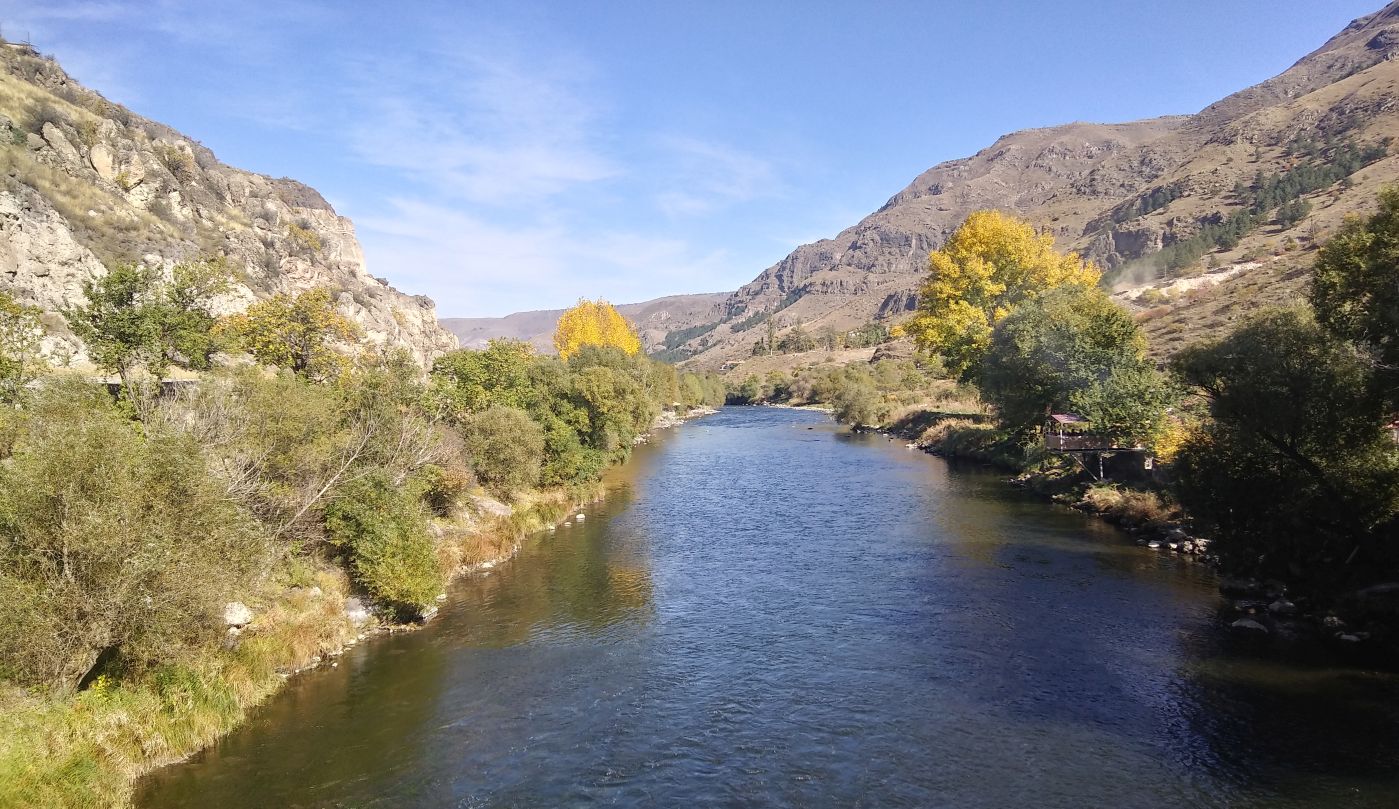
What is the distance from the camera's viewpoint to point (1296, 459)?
22.5 m

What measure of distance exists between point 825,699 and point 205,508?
52.2 feet

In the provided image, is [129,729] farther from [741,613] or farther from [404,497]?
[741,613]

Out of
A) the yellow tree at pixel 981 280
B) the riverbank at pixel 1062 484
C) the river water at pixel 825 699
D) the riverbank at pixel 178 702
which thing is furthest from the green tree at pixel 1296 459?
the yellow tree at pixel 981 280

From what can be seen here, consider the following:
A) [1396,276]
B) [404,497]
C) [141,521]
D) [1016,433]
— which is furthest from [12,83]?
[1396,276]

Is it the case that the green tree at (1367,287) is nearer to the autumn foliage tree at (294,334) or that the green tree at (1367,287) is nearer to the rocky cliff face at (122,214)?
the autumn foliage tree at (294,334)

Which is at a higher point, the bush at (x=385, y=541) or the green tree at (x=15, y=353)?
the green tree at (x=15, y=353)

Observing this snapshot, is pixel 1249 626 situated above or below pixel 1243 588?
below

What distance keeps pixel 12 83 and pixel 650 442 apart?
7278 cm

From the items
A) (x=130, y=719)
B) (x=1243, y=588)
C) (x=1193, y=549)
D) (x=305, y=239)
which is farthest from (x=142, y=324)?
(x=305, y=239)

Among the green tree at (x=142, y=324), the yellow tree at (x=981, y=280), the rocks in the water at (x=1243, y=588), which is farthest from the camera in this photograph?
the yellow tree at (x=981, y=280)

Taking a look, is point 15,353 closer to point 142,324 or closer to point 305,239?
point 142,324

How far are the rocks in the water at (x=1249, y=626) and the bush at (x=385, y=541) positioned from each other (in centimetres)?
2616

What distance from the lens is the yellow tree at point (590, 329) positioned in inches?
3526

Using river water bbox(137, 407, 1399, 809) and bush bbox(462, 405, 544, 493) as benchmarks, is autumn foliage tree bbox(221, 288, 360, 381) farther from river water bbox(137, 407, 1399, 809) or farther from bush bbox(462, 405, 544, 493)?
river water bbox(137, 407, 1399, 809)
